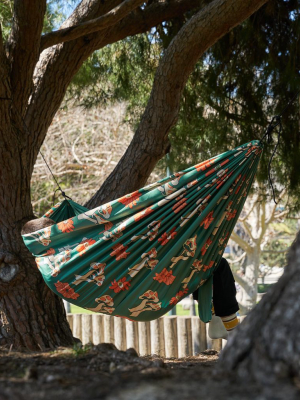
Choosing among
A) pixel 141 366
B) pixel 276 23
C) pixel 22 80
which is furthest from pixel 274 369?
pixel 276 23

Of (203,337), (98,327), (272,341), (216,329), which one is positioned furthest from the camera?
(98,327)

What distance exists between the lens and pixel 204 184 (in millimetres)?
2273

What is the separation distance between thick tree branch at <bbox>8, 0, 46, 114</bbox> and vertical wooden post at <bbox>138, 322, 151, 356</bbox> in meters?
3.02

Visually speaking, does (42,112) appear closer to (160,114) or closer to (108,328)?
(160,114)

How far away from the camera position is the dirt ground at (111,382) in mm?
1021

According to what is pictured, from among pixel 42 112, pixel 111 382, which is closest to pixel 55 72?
pixel 42 112

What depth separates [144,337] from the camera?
16.9ft

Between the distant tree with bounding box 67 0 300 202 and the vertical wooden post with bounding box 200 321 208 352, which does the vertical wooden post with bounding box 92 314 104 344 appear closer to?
the vertical wooden post with bounding box 200 321 208 352

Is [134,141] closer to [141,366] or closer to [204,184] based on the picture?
[204,184]

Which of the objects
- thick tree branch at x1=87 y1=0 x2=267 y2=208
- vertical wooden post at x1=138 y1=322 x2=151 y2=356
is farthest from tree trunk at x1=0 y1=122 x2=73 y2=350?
vertical wooden post at x1=138 y1=322 x2=151 y2=356

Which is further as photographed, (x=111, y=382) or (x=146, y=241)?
(x=146, y=241)

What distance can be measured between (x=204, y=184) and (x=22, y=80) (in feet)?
3.72

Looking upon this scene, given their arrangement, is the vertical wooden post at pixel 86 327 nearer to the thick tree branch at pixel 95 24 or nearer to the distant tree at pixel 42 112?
the distant tree at pixel 42 112

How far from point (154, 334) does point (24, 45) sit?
10.8 feet
